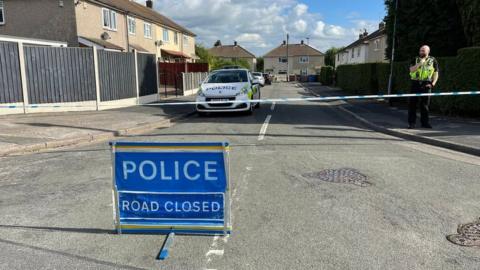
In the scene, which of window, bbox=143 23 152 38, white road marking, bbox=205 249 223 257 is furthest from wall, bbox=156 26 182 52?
white road marking, bbox=205 249 223 257

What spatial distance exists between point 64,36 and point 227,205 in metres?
22.6

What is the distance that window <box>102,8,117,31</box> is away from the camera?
86.0 ft

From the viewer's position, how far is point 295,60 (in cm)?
9200

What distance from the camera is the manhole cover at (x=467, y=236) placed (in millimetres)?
3729

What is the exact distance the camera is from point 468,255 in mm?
3486

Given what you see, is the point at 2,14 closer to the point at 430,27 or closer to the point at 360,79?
the point at 360,79

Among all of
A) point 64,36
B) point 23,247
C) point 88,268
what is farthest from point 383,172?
point 64,36

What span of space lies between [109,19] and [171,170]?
2580cm

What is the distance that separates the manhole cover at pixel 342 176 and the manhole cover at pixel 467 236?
158 centimetres

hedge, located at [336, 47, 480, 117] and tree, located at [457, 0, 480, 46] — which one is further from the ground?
tree, located at [457, 0, 480, 46]

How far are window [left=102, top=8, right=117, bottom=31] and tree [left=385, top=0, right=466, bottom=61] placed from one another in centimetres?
1804

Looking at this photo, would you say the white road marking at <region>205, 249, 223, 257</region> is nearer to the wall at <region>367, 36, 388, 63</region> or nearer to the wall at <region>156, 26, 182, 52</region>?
the wall at <region>156, 26, 182, 52</region>

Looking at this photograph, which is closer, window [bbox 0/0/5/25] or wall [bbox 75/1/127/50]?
wall [bbox 75/1/127/50]

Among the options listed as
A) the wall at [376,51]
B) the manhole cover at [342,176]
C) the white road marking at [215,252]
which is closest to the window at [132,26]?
the wall at [376,51]
